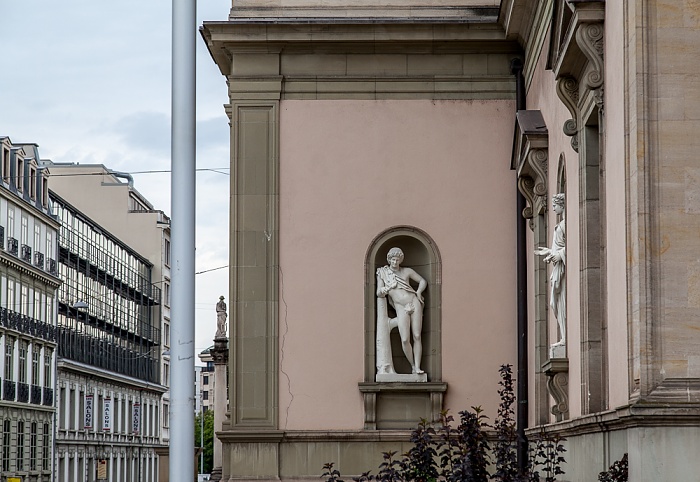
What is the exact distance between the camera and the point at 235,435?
2072cm

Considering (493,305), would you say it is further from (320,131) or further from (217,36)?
(217,36)

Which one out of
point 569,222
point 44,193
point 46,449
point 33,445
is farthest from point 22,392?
point 569,222

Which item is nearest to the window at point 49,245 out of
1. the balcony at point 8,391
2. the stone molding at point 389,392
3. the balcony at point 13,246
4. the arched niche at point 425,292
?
the balcony at point 13,246

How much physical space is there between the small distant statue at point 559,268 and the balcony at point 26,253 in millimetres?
63264

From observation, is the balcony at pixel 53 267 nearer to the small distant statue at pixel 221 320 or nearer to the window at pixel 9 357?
the window at pixel 9 357

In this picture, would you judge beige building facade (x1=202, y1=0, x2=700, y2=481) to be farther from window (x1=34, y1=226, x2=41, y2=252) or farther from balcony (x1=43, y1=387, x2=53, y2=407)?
balcony (x1=43, y1=387, x2=53, y2=407)

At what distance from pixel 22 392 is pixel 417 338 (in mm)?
58623

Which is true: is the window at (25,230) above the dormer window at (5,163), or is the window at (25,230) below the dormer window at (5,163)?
below

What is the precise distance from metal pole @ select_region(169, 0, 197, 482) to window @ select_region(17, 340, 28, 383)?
68.6 m

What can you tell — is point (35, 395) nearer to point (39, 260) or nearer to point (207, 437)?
point (39, 260)

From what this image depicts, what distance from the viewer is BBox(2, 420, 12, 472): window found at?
238ft

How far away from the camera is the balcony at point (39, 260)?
79.7 meters

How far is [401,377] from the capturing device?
837 inches

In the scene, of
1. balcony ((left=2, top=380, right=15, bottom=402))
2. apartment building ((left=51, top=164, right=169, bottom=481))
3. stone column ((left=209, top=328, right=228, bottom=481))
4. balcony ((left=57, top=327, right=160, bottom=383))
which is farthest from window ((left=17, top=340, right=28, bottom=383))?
stone column ((left=209, top=328, right=228, bottom=481))
